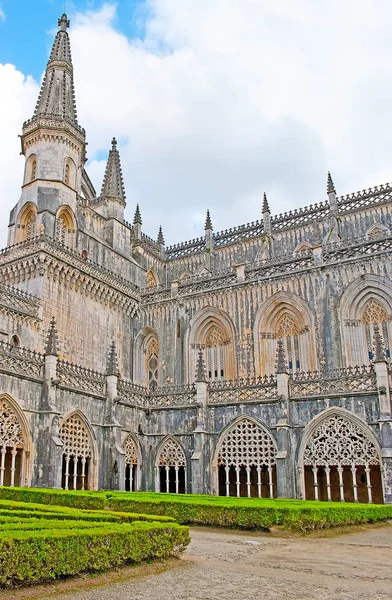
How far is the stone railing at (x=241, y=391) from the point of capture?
81.2 ft

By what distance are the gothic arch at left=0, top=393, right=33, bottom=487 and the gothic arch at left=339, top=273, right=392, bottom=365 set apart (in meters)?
17.2

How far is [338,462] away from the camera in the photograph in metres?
22.4

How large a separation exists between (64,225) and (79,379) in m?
14.6

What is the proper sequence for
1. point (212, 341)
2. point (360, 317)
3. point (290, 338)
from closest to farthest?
point (360, 317) < point (290, 338) < point (212, 341)

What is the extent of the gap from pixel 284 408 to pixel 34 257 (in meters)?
16.4

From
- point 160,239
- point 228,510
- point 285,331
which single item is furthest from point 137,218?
point 228,510

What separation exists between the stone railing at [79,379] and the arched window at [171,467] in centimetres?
449

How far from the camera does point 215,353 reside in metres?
34.4

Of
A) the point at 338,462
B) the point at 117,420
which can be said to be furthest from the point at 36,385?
the point at 338,462

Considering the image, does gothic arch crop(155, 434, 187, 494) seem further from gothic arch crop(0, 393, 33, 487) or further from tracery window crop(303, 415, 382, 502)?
gothic arch crop(0, 393, 33, 487)

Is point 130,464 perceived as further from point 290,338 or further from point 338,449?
point 290,338

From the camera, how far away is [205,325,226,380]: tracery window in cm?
3400

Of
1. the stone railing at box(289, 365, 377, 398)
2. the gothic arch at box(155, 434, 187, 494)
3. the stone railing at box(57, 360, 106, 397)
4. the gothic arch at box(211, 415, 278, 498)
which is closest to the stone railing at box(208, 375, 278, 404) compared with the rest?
the gothic arch at box(211, 415, 278, 498)

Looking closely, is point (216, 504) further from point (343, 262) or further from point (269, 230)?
point (269, 230)
